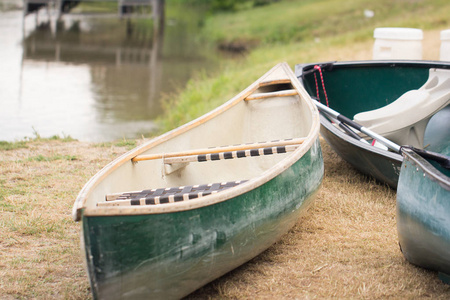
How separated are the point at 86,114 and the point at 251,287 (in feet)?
22.4

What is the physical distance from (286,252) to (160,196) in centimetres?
97

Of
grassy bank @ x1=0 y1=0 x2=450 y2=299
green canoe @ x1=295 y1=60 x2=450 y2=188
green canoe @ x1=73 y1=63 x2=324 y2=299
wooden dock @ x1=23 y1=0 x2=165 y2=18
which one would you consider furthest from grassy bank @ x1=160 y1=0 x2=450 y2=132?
green canoe @ x1=73 y1=63 x2=324 y2=299

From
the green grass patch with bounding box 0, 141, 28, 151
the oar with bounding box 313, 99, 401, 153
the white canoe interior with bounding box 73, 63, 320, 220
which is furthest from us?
the green grass patch with bounding box 0, 141, 28, 151

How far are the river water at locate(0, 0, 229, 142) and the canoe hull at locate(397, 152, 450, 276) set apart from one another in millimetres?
5082

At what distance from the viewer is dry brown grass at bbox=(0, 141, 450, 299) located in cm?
317

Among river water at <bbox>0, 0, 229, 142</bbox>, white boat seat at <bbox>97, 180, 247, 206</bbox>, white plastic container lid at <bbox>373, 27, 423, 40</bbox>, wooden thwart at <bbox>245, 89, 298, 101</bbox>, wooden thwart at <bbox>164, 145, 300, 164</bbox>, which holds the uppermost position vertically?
white plastic container lid at <bbox>373, 27, 423, 40</bbox>

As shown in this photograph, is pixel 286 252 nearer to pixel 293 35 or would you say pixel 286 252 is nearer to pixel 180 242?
pixel 180 242

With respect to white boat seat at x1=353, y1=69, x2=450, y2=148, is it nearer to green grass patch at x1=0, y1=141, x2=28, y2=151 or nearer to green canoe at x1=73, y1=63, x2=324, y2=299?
green canoe at x1=73, y1=63, x2=324, y2=299

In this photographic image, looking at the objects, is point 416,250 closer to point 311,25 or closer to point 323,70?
point 323,70

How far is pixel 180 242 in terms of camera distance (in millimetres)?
2807

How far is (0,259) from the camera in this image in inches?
137

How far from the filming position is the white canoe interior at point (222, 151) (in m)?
3.06

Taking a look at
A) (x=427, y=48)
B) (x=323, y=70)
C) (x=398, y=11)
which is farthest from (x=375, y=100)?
(x=398, y=11)

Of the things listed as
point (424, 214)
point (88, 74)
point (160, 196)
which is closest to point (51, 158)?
point (160, 196)
